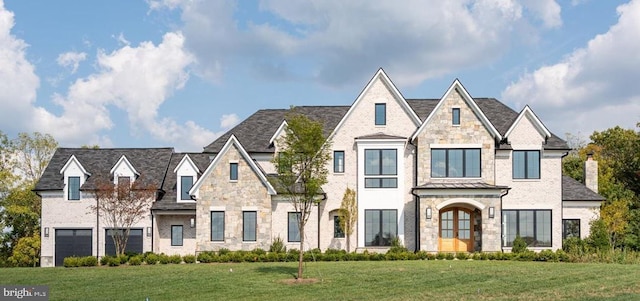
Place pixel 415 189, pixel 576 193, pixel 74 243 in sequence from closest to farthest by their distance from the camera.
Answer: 1. pixel 415 189
2. pixel 576 193
3. pixel 74 243

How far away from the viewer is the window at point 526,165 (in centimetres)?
3450

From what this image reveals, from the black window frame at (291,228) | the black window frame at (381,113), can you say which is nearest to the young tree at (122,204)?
the black window frame at (291,228)

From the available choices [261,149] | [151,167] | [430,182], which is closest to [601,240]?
[430,182]

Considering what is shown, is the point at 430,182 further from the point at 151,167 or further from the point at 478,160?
the point at 151,167

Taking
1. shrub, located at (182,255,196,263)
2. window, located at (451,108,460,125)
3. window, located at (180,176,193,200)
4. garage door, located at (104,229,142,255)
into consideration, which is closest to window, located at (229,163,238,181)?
window, located at (180,176,193,200)

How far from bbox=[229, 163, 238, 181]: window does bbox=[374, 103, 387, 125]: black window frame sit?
7.76 meters

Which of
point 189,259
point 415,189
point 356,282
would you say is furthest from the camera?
point 415,189

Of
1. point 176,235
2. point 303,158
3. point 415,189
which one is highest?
point 303,158

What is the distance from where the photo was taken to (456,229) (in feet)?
112

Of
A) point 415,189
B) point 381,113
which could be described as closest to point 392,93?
point 381,113

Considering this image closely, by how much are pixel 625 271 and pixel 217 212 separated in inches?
752

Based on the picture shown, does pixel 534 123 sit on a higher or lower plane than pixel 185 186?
higher

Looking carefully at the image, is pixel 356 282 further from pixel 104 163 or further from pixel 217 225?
pixel 104 163

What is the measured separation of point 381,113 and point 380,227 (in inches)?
236
